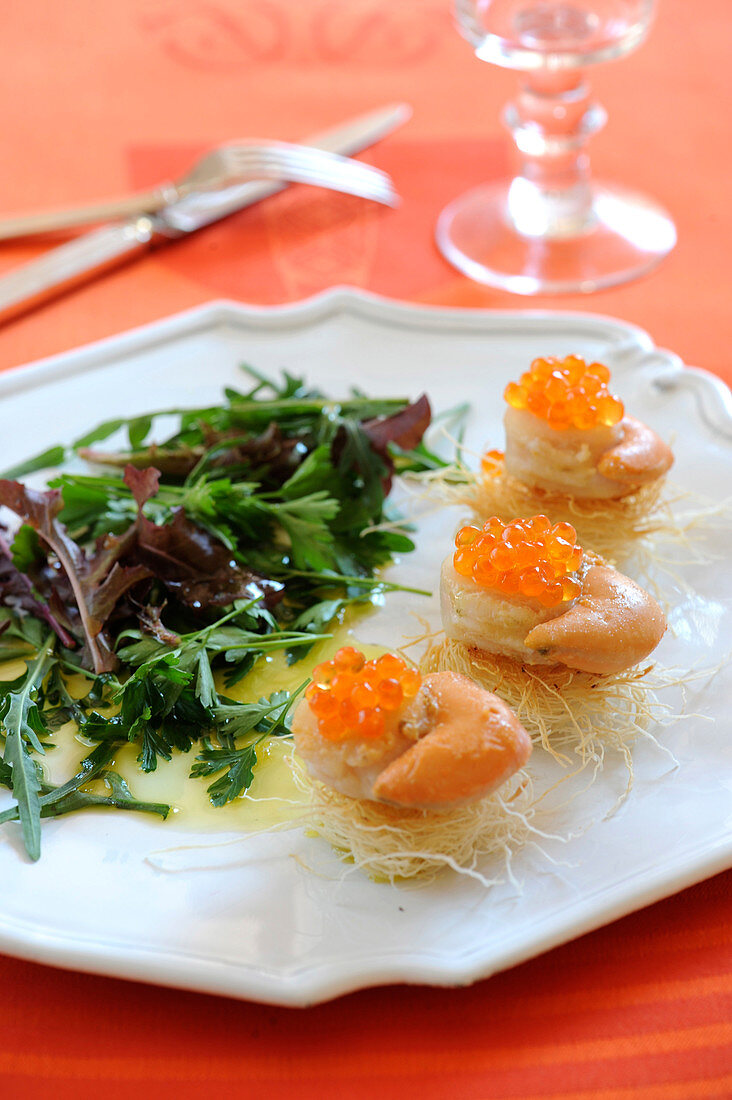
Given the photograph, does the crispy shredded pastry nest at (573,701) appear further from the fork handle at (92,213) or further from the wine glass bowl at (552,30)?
the fork handle at (92,213)

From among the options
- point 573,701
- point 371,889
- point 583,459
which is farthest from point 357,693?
point 583,459

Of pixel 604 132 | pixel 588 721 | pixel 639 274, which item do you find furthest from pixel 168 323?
pixel 604 132

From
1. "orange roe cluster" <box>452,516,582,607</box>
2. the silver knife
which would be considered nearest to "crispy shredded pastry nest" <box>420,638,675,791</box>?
"orange roe cluster" <box>452,516,582,607</box>

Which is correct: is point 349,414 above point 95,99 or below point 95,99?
below

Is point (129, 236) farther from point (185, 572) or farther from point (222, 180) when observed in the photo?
point (185, 572)

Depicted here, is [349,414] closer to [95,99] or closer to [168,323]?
[168,323]

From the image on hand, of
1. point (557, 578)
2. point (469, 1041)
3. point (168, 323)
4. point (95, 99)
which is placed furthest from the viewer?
point (95, 99)

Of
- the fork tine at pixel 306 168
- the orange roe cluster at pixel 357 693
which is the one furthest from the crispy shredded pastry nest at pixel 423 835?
the fork tine at pixel 306 168
